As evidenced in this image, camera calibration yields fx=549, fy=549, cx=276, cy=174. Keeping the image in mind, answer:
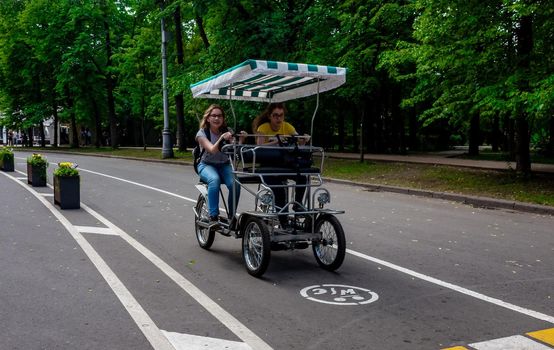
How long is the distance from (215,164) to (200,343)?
359cm

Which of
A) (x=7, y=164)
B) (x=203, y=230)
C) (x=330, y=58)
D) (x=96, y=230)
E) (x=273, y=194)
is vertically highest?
(x=330, y=58)

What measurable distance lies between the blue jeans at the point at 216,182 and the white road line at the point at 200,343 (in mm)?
2779

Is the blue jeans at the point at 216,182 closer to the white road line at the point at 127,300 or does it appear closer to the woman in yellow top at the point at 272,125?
the woman in yellow top at the point at 272,125

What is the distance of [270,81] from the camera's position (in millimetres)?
7711

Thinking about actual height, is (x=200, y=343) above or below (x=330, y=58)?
below

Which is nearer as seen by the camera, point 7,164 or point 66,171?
point 66,171

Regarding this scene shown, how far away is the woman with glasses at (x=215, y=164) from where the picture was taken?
23.5ft

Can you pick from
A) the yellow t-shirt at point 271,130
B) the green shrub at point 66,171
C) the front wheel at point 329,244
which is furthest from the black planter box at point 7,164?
the front wheel at point 329,244

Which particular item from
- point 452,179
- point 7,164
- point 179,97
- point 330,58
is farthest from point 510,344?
point 179,97

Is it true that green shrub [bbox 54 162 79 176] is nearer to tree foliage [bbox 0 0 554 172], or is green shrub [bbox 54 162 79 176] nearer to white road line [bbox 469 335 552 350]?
tree foliage [bbox 0 0 554 172]

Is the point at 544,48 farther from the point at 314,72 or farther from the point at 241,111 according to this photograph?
the point at 241,111

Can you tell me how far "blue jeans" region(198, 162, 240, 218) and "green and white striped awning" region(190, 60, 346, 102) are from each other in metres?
1.01

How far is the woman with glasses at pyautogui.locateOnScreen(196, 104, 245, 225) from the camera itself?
7.16 metres

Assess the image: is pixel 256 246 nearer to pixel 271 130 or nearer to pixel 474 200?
pixel 271 130
